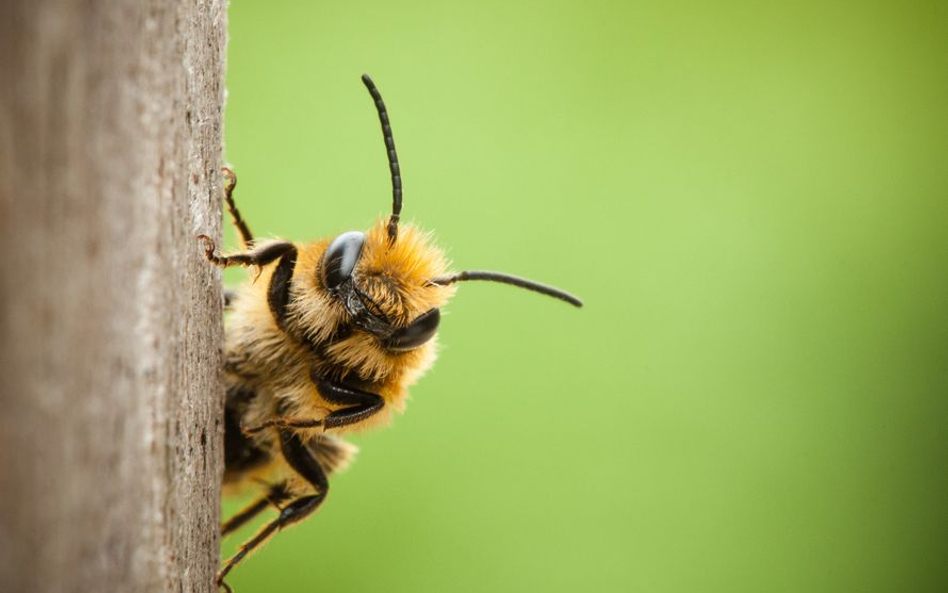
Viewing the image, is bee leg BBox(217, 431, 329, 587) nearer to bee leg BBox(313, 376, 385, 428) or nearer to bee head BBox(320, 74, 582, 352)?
bee leg BBox(313, 376, 385, 428)

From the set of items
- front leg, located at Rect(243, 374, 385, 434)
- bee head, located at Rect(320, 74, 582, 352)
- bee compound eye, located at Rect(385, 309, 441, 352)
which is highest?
bee head, located at Rect(320, 74, 582, 352)

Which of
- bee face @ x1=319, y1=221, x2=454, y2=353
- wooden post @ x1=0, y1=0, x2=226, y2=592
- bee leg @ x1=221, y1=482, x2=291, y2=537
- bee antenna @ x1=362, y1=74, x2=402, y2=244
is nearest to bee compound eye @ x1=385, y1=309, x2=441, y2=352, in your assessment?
bee face @ x1=319, y1=221, x2=454, y2=353

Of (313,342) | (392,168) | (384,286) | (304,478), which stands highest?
(392,168)

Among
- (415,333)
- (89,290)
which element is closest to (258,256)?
A: (415,333)

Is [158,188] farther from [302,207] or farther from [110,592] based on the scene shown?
[302,207]

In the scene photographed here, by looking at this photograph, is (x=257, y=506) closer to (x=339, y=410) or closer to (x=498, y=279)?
(x=339, y=410)

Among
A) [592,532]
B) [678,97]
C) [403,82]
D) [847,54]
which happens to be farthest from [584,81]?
[592,532]
